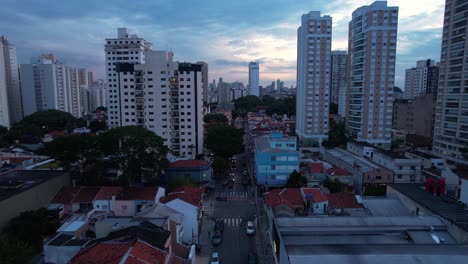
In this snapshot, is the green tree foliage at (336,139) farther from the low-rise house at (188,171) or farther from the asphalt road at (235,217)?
the low-rise house at (188,171)

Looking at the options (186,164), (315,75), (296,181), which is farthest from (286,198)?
(315,75)

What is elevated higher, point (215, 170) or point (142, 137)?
point (142, 137)

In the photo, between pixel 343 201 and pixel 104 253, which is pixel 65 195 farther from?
Answer: pixel 343 201

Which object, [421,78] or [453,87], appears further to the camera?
[421,78]

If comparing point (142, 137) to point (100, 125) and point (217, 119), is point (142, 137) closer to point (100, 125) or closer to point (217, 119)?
point (100, 125)

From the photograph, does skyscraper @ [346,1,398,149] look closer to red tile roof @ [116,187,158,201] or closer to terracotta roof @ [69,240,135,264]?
red tile roof @ [116,187,158,201]

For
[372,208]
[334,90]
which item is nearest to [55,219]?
[372,208]

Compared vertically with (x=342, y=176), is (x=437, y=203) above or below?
above
